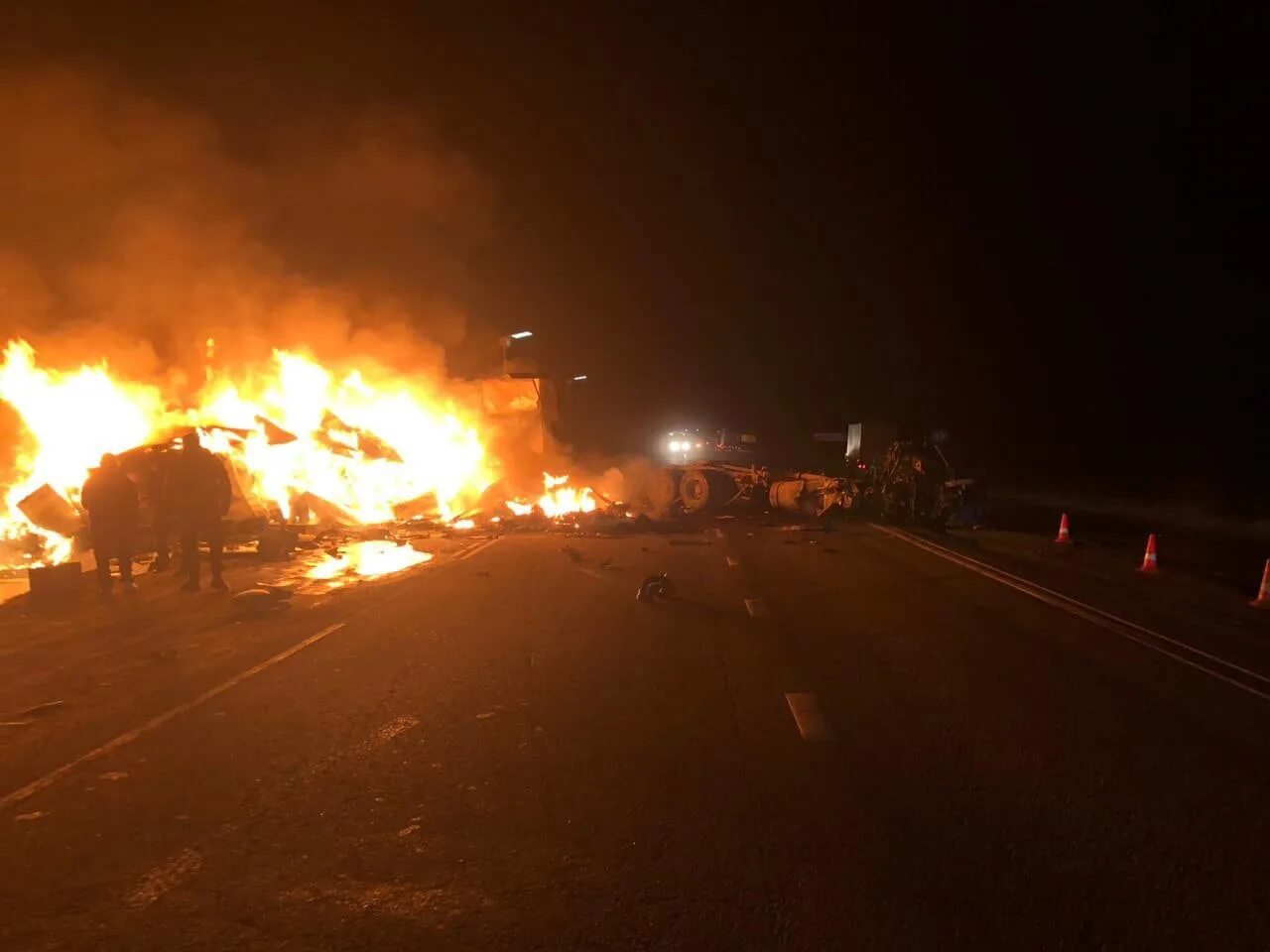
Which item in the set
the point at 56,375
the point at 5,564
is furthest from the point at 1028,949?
the point at 56,375

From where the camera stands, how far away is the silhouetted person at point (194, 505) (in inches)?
543

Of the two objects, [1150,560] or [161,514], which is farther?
[1150,560]

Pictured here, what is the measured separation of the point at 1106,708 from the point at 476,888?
202 inches

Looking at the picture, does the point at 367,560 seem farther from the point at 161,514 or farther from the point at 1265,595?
the point at 1265,595

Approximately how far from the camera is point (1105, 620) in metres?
11.5

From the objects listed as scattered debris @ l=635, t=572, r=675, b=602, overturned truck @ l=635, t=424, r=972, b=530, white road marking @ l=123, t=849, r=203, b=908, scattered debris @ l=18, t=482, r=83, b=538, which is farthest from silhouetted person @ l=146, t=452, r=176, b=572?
overturned truck @ l=635, t=424, r=972, b=530

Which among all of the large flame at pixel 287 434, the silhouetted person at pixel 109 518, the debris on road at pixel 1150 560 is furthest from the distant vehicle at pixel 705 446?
the silhouetted person at pixel 109 518

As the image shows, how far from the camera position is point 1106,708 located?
7.38m

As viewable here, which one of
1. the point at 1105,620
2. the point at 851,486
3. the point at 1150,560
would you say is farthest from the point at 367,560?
the point at 1150,560

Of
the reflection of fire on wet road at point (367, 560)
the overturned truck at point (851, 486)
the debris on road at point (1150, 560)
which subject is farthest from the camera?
the overturned truck at point (851, 486)

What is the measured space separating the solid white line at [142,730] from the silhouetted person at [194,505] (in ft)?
15.4

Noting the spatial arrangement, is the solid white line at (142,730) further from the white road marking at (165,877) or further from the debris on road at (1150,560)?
the debris on road at (1150,560)

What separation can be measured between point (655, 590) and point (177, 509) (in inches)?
263

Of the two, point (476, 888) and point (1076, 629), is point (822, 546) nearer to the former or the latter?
point (1076, 629)
